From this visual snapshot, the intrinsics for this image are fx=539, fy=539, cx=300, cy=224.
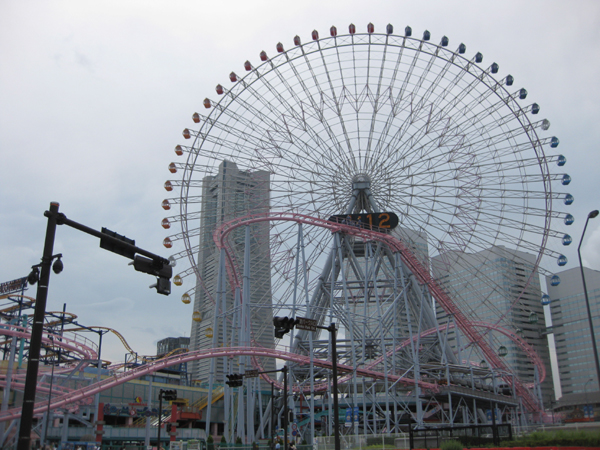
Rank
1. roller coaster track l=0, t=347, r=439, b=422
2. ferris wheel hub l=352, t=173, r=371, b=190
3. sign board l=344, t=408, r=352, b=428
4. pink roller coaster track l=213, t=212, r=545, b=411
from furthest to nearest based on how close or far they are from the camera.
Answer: ferris wheel hub l=352, t=173, r=371, b=190, pink roller coaster track l=213, t=212, r=545, b=411, sign board l=344, t=408, r=352, b=428, roller coaster track l=0, t=347, r=439, b=422

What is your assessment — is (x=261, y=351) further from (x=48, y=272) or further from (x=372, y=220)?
(x=48, y=272)

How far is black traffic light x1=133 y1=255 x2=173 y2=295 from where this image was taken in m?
12.6

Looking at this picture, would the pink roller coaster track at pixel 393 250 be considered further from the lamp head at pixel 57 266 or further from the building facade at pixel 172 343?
the building facade at pixel 172 343

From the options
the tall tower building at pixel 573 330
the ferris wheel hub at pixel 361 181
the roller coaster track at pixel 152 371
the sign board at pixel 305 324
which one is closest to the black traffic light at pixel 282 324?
the sign board at pixel 305 324

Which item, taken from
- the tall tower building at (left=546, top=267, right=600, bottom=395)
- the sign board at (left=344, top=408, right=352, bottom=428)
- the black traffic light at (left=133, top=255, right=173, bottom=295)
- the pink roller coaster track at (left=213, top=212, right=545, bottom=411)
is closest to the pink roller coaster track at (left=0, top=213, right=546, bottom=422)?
the pink roller coaster track at (left=213, top=212, right=545, bottom=411)

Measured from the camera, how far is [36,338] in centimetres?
1034

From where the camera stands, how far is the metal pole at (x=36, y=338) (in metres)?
9.89

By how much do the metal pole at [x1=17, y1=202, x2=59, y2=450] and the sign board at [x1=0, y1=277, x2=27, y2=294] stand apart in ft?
167

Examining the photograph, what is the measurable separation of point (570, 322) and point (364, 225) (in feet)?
372

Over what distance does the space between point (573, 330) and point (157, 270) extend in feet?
476

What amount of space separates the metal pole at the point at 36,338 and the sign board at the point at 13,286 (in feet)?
167

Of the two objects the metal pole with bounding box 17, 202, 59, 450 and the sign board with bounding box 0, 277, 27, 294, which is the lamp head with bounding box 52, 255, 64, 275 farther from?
the sign board with bounding box 0, 277, 27, 294

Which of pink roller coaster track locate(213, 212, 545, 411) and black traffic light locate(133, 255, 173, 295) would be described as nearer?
black traffic light locate(133, 255, 173, 295)

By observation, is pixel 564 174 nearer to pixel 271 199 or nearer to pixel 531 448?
pixel 271 199
